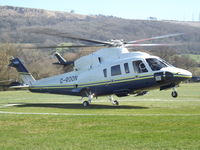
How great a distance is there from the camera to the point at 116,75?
87.6ft

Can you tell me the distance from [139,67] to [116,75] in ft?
5.57

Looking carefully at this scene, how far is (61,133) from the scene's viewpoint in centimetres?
1553

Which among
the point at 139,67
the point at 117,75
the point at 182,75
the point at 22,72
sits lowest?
the point at 182,75

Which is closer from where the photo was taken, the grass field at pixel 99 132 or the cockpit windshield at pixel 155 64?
the grass field at pixel 99 132

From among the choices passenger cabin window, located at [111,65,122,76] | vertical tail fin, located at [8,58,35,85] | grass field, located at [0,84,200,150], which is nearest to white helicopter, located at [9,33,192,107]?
passenger cabin window, located at [111,65,122,76]

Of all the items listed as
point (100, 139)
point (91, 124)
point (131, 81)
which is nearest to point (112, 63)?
point (131, 81)

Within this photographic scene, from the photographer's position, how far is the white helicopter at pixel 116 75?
2523 centimetres

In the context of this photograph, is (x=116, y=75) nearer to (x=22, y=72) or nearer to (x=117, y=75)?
(x=117, y=75)

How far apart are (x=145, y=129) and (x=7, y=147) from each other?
5345 millimetres

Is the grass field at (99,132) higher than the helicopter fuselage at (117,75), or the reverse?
the helicopter fuselage at (117,75)

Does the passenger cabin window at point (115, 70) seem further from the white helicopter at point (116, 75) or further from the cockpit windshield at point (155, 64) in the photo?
the cockpit windshield at point (155, 64)

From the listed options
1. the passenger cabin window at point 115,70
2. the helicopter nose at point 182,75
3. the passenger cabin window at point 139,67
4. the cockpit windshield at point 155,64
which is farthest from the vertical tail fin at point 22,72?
the helicopter nose at point 182,75

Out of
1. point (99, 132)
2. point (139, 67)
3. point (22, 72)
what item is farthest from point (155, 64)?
point (22, 72)

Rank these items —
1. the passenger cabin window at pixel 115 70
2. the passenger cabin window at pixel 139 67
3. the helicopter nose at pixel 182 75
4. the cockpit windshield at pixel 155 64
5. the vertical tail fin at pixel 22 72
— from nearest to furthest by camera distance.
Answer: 1. the helicopter nose at pixel 182 75
2. the cockpit windshield at pixel 155 64
3. the passenger cabin window at pixel 139 67
4. the passenger cabin window at pixel 115 70
5. the vertical tail fin at pixel 22 72
